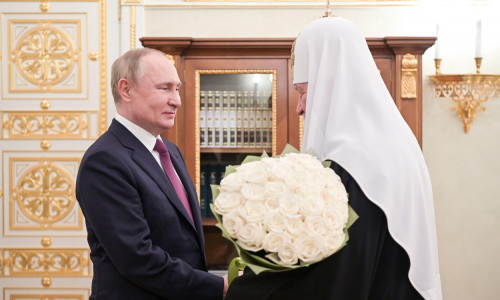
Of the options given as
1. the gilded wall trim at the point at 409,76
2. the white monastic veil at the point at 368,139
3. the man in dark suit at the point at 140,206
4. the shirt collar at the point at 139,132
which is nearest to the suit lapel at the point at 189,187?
the man in dark suit at the point at 140,206

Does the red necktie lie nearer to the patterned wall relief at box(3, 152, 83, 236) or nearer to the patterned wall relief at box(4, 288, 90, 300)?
the patterned wall relief at box(3, 152, 83, 236)

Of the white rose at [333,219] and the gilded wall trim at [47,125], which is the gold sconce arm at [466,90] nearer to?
the gilded wall trim at [47,125]

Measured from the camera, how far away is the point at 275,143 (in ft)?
12.0

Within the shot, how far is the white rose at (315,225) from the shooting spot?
1352mm

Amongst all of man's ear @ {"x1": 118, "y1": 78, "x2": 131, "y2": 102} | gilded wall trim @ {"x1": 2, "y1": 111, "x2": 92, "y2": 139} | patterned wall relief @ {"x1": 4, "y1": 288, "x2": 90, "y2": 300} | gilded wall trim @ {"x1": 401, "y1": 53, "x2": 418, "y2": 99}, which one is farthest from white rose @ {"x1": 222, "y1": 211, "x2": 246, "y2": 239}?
patterned wall relief @ {"x1": 4, "y1": 288, "x2": 90, "y2": 300}

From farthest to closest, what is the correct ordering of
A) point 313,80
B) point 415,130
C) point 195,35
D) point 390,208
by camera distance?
point 195,35, point 415,130, point 313,80, point 390,208

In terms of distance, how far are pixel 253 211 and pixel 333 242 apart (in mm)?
205

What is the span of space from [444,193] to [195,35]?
214cm

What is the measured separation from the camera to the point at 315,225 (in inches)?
53.6

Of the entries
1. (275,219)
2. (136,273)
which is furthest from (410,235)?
(136,273)

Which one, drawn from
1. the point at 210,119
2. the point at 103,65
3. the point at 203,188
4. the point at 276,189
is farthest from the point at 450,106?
the point at 276,189

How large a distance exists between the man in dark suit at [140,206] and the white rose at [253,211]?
56 centimetres

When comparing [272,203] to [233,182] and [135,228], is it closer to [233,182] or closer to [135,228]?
[233,182]

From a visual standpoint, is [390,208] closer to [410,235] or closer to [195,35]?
[410,235]
